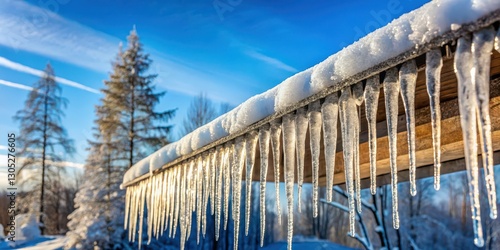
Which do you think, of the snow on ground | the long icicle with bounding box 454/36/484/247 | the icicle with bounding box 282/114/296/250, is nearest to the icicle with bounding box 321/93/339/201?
the icicle with bounding box 282/114/296/250

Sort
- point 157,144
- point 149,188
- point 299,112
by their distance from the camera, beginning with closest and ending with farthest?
1. point 299,112
2. point 149,188
3. point 157,144

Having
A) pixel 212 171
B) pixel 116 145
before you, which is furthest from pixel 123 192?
pixel 212 171

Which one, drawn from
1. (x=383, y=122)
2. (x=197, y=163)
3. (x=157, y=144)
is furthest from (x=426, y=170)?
(x=157, y=144)

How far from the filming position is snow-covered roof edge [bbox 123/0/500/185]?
3.56 ft

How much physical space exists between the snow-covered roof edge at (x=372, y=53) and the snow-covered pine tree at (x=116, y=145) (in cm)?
1042

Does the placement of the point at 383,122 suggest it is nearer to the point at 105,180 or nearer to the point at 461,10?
the point at 461,10

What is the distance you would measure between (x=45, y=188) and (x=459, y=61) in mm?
20256

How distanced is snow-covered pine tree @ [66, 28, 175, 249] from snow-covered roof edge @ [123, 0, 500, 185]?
34.2ft

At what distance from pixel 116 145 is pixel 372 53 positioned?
13.6 m

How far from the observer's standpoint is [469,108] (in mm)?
1122

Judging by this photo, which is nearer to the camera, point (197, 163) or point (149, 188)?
point (197, 163)

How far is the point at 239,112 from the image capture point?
220 cm

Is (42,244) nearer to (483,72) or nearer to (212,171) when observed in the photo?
(212,171)

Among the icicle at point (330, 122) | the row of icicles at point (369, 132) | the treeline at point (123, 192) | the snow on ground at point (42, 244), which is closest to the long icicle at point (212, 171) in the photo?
the row of icicles at point (369, 132)
